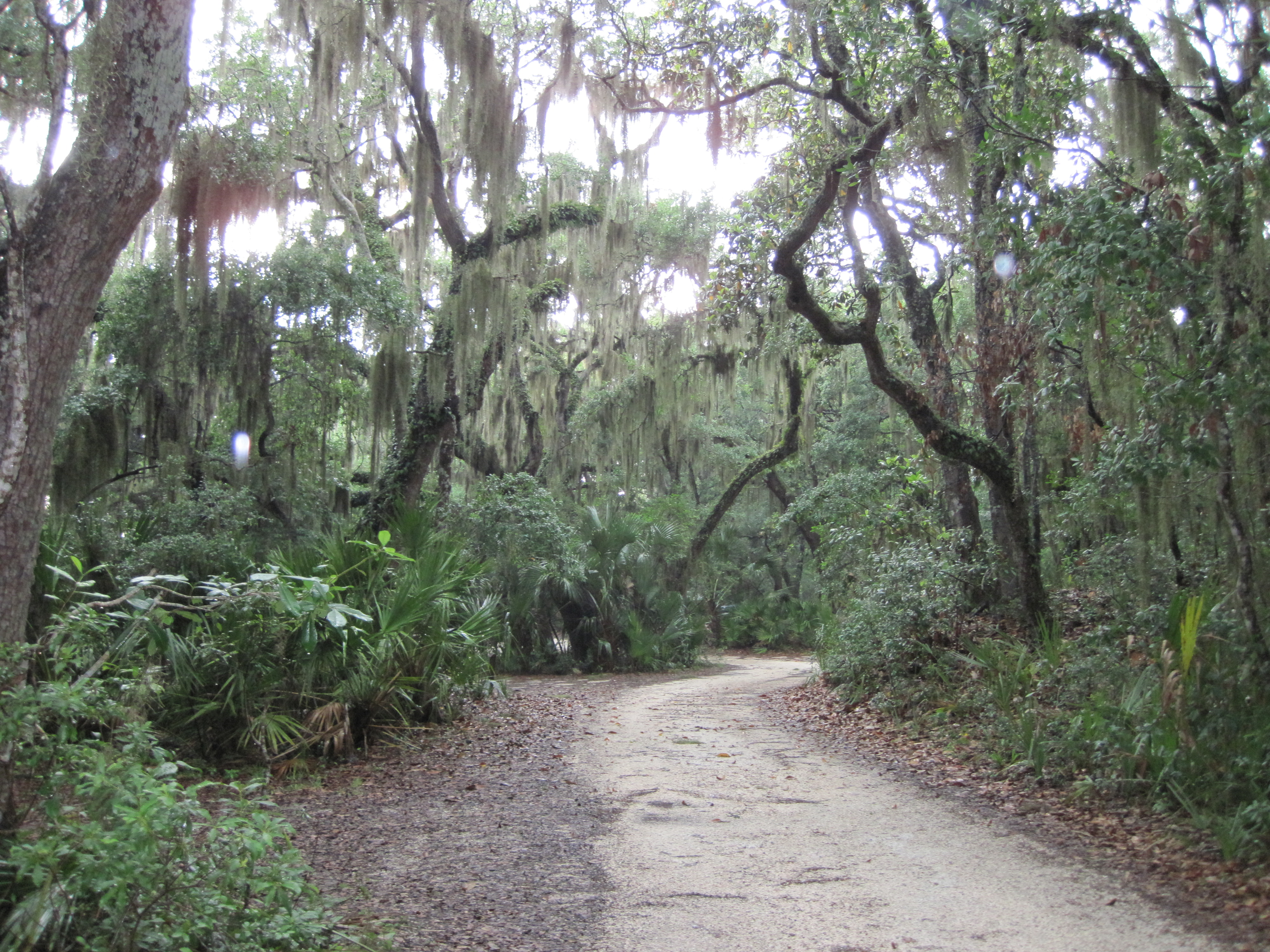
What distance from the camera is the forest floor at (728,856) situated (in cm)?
362

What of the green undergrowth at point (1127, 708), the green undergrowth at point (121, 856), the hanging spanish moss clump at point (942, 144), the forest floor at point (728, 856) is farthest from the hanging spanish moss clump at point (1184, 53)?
the green undergrowth at point (121, 856)

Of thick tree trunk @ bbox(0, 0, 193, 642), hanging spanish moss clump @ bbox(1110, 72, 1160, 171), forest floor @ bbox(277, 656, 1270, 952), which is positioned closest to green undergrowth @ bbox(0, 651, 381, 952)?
forest floor @ bbox(277, 656, 1270, 952)

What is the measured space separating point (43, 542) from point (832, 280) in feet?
30.9

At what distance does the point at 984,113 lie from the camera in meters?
8.04

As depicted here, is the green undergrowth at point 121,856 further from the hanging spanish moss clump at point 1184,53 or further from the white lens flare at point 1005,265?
the white lens flare at point 1005,265

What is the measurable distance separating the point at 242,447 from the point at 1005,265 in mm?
9361

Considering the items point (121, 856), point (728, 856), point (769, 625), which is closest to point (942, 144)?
point (728, 856)

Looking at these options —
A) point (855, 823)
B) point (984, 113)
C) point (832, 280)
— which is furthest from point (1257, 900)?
point (832, 280)

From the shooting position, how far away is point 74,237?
435 centimetres

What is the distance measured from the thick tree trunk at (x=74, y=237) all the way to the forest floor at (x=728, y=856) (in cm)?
216

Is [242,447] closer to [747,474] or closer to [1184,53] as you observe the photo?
[747,474]

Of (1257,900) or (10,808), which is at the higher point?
(10,808)

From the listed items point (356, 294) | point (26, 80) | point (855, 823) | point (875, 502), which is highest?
point (26, 80)

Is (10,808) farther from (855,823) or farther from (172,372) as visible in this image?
(172,372)
